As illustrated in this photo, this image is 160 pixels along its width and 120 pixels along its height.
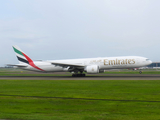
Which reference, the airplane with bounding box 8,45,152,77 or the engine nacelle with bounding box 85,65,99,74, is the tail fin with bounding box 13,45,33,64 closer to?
the airplane with bounding box 8,45,152,77

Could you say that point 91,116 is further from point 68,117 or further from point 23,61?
point 23,61

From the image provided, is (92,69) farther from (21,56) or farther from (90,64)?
(21,56)

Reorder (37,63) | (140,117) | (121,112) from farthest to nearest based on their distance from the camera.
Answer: (37,63)
(121,112)
(140,117)

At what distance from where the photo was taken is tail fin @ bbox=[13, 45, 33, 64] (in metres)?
39.7

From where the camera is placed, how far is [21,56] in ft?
130

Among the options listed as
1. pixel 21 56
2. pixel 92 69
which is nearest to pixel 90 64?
pixel 92 69

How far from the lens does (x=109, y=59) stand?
3509 centimetres

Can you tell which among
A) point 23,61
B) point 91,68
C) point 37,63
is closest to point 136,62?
point 91,68

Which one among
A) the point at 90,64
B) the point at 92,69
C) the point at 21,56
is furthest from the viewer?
the point at 21,56

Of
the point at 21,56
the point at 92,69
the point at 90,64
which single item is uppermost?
the point at 21,56

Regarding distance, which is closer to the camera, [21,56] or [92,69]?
[92,69]

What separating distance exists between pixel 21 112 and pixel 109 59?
91.9ft

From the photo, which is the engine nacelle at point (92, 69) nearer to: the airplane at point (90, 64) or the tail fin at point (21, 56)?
the airplane at point (90, 64)

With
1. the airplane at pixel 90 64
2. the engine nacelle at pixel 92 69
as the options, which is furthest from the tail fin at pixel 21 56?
the engine nacelle at pixel 92 69
